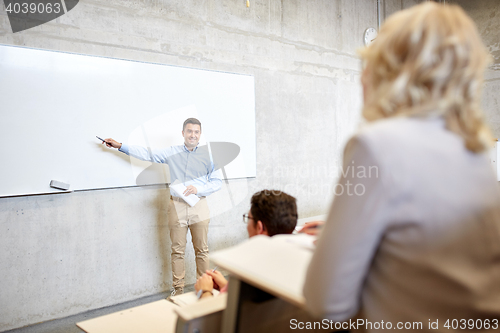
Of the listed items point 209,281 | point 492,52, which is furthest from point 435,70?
point 492,52

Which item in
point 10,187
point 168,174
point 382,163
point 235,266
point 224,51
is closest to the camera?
point 382,163

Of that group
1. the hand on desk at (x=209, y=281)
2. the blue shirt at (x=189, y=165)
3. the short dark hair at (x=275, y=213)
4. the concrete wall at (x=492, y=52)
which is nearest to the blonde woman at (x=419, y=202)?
the short dark hair at (x=275, y=213)

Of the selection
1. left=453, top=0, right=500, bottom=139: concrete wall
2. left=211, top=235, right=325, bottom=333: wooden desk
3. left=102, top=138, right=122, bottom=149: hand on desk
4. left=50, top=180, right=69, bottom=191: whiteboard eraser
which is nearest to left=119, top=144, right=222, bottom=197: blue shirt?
left=102, top=138, right=122, bottom=149: hand on desk

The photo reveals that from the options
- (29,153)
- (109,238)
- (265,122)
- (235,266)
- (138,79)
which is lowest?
(109,238)

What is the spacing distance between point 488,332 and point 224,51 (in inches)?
142

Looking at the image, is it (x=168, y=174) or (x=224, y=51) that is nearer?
(x=168, y=174)

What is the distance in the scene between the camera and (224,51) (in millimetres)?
3834

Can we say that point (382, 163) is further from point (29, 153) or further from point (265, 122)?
point (265, 122)

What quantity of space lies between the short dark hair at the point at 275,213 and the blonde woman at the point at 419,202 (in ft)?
3.12

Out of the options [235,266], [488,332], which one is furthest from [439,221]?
[235,266]

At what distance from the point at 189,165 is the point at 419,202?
301 centimetres

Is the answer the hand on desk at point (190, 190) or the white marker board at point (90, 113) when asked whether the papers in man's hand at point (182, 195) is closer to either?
the hand on desk at point (190, 190)

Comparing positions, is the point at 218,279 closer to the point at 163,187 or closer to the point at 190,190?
the point at 190,190

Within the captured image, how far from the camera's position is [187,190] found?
3.38 metres
